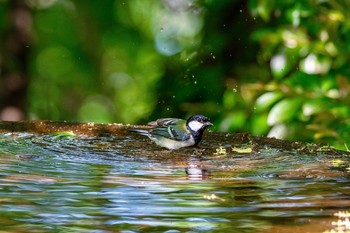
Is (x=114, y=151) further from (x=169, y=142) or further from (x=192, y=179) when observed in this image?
(x=192, y=179)

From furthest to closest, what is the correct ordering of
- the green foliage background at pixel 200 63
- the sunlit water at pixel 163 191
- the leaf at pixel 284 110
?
the green foliage background at pixel 200 63, the leaf at pixel 284 110, the sunlit water at pixel 163 191

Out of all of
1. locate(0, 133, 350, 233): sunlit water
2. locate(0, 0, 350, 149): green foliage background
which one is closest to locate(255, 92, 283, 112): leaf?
locate(0, 0, 350, 149): green foliage background

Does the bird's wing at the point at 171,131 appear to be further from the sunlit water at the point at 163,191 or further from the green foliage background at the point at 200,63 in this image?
the green foliage background at the point at 200,63

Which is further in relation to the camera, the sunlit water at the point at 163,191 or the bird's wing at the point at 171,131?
the bird's wing at the point at 171,131

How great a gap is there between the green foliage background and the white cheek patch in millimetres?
494

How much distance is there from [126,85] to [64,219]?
7.34 meters

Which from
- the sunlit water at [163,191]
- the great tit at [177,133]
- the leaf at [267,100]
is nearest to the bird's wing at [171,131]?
the great tit at [177,133]

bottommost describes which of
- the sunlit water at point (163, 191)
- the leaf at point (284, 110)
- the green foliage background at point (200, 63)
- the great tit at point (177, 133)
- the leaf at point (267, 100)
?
the sunlit water at point (163, 191)

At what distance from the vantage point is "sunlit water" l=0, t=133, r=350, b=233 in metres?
1.70

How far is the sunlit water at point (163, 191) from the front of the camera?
1700 mm

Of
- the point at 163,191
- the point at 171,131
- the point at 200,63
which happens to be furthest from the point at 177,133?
the point at 200,63

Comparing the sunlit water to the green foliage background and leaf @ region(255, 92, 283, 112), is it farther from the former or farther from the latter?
the green foliage background

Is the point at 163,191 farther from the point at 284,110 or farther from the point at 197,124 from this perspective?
the point at 284,110

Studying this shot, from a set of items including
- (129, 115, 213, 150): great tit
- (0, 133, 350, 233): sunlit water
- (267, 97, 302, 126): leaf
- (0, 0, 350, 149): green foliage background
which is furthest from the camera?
(0, 0, 350, 149): green foliage background
